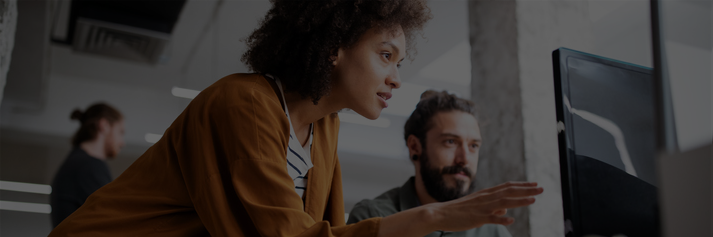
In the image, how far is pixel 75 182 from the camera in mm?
2551

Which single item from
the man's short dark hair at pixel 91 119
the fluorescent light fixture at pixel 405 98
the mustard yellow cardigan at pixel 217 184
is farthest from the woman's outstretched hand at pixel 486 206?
the fluorescent light fixture at pixel 405 98

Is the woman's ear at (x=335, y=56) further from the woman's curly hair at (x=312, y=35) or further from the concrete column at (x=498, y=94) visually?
the concrete column at (x=498, y=94)

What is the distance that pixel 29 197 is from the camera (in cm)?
517

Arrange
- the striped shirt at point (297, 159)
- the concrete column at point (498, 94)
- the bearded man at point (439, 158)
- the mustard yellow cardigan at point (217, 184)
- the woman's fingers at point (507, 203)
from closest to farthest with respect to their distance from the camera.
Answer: the woman's fingers at point (507, 203), the mustard yellow cardigan at point (217, 184), the striped shirt at point (297, 159), the bearded man at point (439, 158), the concrete column at point (498, 94)

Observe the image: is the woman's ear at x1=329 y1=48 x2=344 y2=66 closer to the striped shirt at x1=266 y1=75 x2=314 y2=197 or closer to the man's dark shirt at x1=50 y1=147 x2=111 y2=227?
the striped shirt at x1=266 y1=75 x2=314 y2=197

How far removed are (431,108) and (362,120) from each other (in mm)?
4589

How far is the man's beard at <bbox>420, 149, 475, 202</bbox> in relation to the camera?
6.11 feet

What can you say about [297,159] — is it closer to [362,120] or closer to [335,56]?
[335,56]

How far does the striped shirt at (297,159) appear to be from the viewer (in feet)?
3.77

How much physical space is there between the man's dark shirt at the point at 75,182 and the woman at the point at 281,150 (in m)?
1.64

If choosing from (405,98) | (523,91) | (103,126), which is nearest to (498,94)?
(523,91)

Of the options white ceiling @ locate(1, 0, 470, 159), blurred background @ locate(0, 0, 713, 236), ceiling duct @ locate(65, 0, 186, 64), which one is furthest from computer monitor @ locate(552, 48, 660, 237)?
white ceiling @ locate(1, 0, 470, 159)

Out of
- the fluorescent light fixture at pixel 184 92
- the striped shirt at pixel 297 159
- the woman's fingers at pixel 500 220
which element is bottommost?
the woman's fingers at pixel 500 220

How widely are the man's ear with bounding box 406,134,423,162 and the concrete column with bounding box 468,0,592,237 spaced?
386 mm
